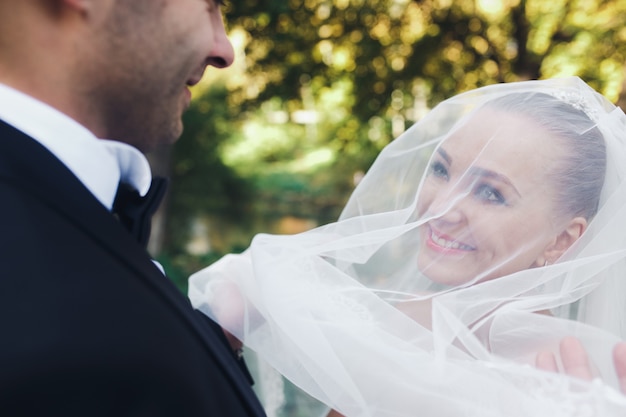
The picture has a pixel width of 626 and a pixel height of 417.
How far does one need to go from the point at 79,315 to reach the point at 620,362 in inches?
44.8

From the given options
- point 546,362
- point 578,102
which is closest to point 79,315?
point 546,362

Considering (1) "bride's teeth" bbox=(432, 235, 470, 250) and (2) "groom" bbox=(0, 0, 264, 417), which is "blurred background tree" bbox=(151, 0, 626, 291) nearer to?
(1) "bride's teeth" bbox=(432, 235, 470, 250)

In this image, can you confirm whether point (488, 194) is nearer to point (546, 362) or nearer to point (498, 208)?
point (498, 208)

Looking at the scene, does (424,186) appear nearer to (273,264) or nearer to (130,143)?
(273,264)

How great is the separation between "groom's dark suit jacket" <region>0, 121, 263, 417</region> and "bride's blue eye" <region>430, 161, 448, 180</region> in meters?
1.14

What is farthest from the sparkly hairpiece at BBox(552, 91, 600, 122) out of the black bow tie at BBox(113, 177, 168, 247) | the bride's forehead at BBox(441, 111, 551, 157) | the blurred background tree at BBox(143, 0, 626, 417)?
the blurred background tree at BBox(143, 0, 626, 417)

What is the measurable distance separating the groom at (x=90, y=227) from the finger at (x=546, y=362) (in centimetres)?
70

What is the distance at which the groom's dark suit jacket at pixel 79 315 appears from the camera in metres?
0.99

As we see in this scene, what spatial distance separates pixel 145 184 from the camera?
1484mm

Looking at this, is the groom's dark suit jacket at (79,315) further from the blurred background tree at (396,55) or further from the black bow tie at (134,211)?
the blurred background tree at (396,55)

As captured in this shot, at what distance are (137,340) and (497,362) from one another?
93cm

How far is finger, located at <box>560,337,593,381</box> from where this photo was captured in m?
1.50

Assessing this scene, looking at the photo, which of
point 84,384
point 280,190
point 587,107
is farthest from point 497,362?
point 280,190

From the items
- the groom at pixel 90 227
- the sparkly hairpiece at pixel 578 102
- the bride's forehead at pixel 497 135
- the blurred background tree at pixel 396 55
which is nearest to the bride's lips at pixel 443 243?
the bride's forehead at pixel 497 135
